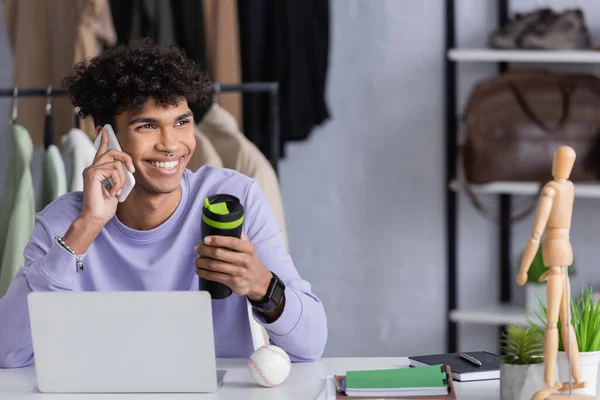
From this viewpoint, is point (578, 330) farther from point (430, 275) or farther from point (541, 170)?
point (430, 275)

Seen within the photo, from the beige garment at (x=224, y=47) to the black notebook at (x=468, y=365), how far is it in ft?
5.05

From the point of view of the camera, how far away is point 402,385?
138 cm

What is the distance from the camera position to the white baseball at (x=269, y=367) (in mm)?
1462

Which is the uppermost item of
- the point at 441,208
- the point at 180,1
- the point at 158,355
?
the point at 180,1

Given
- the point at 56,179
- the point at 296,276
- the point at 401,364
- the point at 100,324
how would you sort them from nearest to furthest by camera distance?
the point at 100,324, the point at 401,364, the point at 296,276, the point at 56,179

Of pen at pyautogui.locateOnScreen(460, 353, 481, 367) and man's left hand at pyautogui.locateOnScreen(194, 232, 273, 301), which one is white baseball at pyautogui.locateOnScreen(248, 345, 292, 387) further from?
pen at pyautogui.locateOnScreen(460, 353, 481, 367)

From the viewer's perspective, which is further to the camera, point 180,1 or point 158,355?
point 180,1

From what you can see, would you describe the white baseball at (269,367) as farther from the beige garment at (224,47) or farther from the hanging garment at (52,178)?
the beige garment at (224,47)

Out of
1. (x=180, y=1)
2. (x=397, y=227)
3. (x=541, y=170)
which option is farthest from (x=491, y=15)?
(x=180, y=1)

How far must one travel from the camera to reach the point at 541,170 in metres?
3.05

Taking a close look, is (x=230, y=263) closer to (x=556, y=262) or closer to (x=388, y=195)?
(x=556, y=262)

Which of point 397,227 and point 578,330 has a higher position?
point 578,330

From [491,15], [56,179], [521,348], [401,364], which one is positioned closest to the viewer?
[521,348]

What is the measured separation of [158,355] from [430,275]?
208 centimetres
